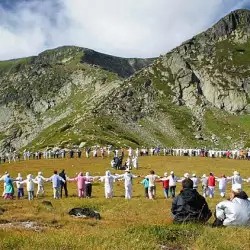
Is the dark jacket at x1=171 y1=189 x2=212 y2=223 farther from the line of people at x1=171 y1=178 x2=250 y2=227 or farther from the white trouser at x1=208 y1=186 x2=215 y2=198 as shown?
the white trouser at x1=208 y1=186 x2=215 y2=198

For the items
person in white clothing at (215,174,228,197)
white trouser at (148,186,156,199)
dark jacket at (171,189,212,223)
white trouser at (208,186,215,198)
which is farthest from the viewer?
person in white clothing at (215,174,228,197)

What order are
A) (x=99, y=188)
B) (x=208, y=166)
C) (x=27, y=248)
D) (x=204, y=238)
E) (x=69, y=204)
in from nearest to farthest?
(x=27, y=248), (x=204, y=238), (x=69, y=204), (x=99, y=188), (x=208, y=166)

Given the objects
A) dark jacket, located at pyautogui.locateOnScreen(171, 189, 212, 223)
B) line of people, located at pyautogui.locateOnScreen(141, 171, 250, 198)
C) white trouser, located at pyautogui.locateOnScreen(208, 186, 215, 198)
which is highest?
dark jacket, located at pyautogui.locateOnScreen(171, 189, 212, 223)

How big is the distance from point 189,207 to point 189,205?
71 millimetres

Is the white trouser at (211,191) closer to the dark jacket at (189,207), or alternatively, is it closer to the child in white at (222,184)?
the child in white at (222,184)

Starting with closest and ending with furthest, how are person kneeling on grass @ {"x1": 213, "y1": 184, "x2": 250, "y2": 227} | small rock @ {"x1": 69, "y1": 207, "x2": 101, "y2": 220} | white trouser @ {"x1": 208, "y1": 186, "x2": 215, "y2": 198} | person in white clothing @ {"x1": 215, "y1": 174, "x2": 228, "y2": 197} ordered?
1. person kneeling on grass @ {"x1": 213, "y1": 184, "x2": 250, "y2": 227}
2. small rock @ {"x1": 69, "y1": 207, "x2": 101, "y2": 220}
3. white trouser @ {"x1": 208, "y1": 186, "x2": 215, "y2": 198}
4. person in white clothing @ {"x1": 215, "y1": 174, "x2": 228, "y2": 197}

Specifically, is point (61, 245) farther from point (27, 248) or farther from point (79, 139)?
point (79, 139)

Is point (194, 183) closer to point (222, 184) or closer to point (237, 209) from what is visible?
point (222, 184)

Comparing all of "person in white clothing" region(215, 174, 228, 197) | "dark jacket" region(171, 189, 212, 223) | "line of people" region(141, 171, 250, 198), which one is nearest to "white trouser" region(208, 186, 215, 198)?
"line of people" region(141, 171, 250, 198)

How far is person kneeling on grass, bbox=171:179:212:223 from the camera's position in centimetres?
1491

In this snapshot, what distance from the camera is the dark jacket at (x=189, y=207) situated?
1491 cm

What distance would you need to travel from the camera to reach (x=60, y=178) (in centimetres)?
3584


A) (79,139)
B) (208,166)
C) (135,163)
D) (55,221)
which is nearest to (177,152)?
(208,166)

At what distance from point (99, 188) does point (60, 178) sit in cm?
1206
